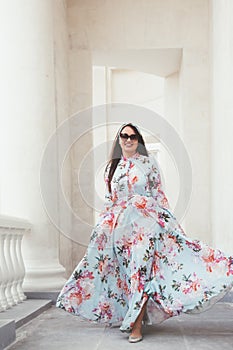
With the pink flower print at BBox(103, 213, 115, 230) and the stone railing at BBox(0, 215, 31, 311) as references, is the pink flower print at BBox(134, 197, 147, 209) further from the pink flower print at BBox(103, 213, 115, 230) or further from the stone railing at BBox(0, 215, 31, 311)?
the stone railing at BBox(0, 215, 31, 311)

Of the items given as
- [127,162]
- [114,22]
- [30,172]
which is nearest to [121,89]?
[114,22]

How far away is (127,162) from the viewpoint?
4.88 meters

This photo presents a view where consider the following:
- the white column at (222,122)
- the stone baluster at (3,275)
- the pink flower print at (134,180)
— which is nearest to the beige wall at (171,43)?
the white column at (222,122)

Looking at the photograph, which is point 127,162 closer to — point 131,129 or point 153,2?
point 131,129

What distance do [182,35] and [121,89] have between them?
245 inches

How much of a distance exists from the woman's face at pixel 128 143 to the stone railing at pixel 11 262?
122 centimetres

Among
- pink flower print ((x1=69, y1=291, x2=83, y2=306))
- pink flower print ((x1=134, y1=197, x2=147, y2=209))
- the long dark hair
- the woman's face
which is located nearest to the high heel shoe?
pink flower print ((x1=69, y1=291, x2=83, y2=306))

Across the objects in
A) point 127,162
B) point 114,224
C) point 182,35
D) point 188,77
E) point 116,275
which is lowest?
point 116,275

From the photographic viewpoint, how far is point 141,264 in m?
4.64

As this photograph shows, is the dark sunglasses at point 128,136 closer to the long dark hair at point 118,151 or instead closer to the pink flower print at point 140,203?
the long dark hair at point 118,151

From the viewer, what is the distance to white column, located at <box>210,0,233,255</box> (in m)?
6.69

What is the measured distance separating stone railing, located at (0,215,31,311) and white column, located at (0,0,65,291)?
0.30 metres

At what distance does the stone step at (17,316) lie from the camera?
166 inches

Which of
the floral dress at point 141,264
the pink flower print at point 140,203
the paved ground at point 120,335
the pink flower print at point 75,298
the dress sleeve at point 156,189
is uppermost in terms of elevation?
A: the dress sleeve at point 156,189
